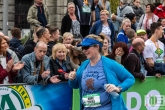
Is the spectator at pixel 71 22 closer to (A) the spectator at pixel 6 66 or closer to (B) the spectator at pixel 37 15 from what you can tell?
(B) the spectator at pixel 37 15

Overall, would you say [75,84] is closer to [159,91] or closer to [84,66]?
[84,66]

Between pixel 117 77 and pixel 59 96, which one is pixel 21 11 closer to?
pixel 59 96

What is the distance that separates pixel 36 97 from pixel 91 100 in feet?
6.99

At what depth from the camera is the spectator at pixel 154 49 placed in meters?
12.1

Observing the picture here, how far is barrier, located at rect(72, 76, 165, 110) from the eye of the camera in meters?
11.1

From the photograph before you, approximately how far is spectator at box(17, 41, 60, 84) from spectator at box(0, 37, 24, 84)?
0.19m

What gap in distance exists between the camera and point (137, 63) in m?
11.0

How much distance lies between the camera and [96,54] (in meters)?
7.79

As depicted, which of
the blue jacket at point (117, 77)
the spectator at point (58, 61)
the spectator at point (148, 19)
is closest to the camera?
the blue jacket at point (117, 77)

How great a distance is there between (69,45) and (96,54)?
328cm

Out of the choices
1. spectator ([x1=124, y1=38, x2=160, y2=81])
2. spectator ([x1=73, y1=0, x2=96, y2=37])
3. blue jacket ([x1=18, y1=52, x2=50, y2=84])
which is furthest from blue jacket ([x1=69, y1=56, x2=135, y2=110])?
spectator ([x1=73, y1=0, x2=96, y2=37])

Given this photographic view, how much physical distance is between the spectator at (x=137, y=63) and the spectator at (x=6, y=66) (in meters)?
2.55

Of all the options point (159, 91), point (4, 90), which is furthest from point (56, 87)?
point (159, 91)

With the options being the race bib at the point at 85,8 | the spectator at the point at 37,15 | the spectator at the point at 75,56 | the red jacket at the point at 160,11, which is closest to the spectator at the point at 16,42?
the spectator at the point at 37,15
